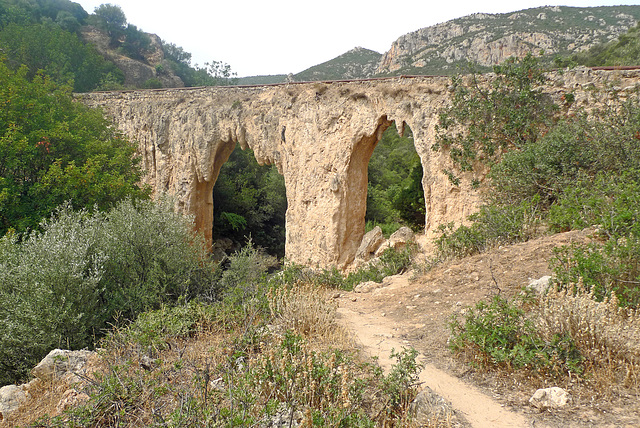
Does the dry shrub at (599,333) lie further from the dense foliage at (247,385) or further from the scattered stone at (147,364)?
the scattered stone at (147,364)

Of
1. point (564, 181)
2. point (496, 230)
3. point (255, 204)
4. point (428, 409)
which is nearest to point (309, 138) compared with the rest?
point (496, 230)

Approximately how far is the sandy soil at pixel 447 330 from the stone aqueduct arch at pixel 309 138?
325 centimetres

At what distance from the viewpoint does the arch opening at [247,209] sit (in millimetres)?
19125

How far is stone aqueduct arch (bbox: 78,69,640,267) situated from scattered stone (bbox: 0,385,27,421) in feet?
25.5

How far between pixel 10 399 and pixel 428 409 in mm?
3752

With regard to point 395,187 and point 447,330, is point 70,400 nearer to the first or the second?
point 447,330

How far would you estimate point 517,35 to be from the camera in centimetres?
3120

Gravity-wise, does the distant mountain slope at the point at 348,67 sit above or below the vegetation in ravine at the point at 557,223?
above

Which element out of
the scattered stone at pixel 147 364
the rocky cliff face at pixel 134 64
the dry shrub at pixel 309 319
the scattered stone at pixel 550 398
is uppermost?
the rocky cliff face at pixel 134 64

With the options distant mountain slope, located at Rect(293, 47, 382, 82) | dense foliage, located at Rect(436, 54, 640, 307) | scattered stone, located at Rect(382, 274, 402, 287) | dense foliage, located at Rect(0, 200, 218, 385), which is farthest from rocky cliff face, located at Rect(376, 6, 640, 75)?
dense foliage, located at Rect(0, 200, 218, 385)

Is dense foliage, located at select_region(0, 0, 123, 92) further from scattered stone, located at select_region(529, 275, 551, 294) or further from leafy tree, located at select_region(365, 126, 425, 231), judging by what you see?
scattered stone, located at select_region(529, 275, 551, 294)

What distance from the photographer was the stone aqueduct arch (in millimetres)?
9516

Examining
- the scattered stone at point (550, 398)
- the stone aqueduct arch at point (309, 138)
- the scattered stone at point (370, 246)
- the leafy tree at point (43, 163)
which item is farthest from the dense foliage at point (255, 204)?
the scattered stone at point (550, 398)

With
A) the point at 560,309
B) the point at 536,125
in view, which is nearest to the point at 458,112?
the point at 536,125
